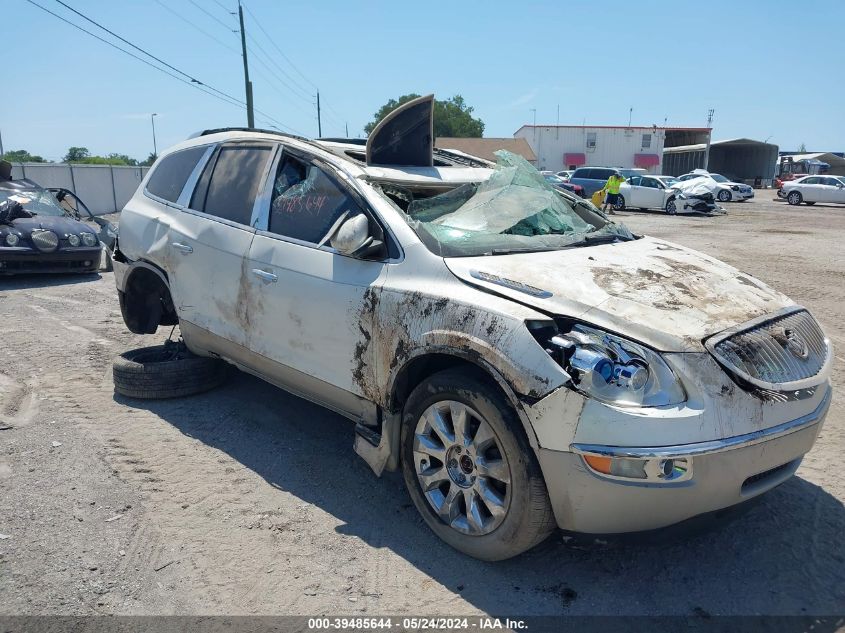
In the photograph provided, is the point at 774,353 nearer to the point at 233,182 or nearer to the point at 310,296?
the point at 310,296

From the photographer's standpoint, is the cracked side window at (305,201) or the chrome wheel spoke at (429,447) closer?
the chrome wheel spoke at (429,447)

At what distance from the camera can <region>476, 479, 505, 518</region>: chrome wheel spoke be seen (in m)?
2.81

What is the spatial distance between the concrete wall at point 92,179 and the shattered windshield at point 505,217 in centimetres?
1967

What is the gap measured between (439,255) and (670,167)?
217 feet

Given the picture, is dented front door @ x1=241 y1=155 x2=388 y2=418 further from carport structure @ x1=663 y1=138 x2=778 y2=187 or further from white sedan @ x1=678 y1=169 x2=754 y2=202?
carport structure @ x1=663 y1=138 x2=778 y2=187

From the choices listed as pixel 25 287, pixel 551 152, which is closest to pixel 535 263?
pixel 25 287

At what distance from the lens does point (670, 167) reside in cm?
6300

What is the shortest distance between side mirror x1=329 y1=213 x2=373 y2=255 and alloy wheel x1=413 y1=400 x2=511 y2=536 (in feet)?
2.93

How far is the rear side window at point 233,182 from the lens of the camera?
4.09 metres

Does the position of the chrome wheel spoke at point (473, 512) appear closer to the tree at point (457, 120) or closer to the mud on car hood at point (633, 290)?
the mud on car hood at point (633, 290)

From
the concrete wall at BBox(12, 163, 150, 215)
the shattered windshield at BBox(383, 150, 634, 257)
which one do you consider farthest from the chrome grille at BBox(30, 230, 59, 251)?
the concrete wall at BBox(12, 163, 150, 215)

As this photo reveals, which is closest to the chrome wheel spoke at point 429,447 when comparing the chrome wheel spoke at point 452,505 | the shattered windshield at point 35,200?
the chrome wheel spoke at point 452,505

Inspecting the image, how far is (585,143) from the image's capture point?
178ft

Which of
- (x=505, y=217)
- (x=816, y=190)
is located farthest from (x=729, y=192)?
(x=505, y=217)
